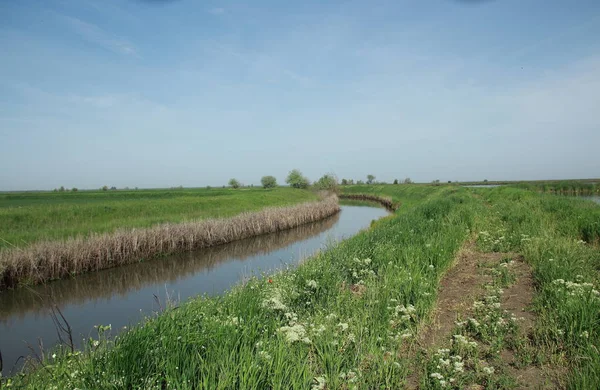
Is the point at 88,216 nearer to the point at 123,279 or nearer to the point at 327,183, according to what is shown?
the point at 123,279

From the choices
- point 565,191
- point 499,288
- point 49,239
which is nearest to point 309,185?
point 565,191

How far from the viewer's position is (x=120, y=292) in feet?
38.9

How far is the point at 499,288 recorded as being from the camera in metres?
5.40

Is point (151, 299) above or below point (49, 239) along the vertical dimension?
below

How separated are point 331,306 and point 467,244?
684 centimetres

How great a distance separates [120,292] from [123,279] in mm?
Result: 1711

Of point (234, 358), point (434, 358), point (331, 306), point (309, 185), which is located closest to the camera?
point (234, 358)

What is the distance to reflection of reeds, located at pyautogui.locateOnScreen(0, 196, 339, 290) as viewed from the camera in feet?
38.9

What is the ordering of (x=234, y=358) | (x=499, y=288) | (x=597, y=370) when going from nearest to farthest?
(x=597, y=370) → (x=234, y=358) → (x=499, y=288)

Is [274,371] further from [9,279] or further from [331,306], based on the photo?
[9,279]

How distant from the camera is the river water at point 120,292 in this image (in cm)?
859

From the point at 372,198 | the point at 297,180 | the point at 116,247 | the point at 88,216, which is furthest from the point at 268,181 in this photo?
the point at 116,247

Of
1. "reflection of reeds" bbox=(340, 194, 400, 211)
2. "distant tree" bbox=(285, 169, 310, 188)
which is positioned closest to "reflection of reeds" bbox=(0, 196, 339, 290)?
"reflection of reeds" bbox=(340, 194, 400, 211)

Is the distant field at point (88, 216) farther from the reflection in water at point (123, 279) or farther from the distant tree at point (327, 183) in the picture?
the distant tree at point (327, 183)
